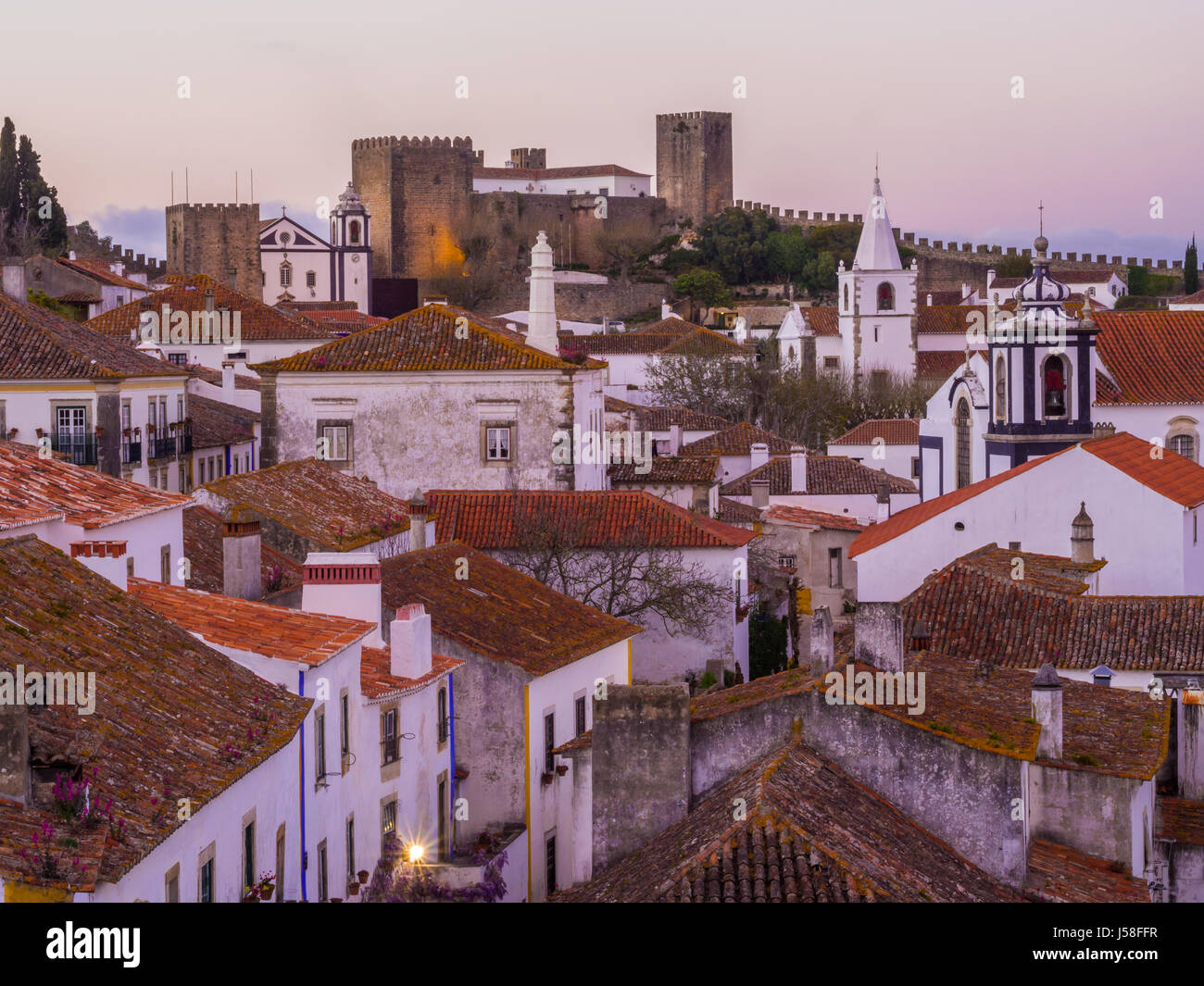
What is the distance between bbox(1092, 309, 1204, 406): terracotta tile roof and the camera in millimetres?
49656

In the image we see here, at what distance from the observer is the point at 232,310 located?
6175 centimetres

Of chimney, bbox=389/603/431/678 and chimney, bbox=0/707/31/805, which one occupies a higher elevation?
chimney, bbox=0/707/31/805

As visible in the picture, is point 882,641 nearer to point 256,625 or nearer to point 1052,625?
point 256,625

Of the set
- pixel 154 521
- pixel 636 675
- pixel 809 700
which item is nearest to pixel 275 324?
pixel 636 675

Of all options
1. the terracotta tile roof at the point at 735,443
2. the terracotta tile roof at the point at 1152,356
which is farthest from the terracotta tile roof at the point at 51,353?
the terracotta tile roof at the point at 1152,356

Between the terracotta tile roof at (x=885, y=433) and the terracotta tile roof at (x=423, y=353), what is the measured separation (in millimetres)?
31553

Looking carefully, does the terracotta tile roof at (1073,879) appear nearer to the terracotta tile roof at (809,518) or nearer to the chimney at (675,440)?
the terracotta tile roof at (809,518)

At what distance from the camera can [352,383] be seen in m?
36.7

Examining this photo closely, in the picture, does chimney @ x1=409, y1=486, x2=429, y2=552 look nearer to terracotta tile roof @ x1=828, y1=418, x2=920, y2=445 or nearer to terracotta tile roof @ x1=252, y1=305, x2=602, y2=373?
terracotta tile roof @ x1=252, y1=305, x2=602, y2=373

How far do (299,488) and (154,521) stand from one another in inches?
248

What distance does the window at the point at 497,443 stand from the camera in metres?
36.3

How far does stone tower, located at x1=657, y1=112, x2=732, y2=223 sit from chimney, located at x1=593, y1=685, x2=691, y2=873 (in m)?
108

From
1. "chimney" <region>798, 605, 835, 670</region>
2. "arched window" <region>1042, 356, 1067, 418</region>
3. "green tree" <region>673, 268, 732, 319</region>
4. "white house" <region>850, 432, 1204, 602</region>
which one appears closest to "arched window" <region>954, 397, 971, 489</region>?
"arched window" <region>1042, 356, 1067, 418</region>
